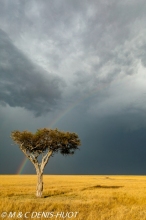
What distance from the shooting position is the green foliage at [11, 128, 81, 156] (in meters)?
36.1

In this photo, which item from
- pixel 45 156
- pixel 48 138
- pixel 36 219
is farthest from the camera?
pixel 48 138

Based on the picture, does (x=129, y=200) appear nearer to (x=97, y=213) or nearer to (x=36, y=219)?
(x=97, y=213)

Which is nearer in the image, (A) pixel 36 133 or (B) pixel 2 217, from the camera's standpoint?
(B) pixel 2 217

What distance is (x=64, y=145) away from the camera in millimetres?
38000

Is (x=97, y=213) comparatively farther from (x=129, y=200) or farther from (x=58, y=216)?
(x=129, y=200)

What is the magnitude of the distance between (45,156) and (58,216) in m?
18.5

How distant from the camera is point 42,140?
36.6 meters

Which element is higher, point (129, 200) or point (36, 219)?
point (129, 200)

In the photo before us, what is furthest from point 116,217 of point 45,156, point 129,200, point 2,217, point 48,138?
point 48,138

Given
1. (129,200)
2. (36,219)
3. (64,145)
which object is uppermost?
(64,145)

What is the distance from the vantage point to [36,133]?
1463 inches

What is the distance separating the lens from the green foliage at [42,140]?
36125 millimetres

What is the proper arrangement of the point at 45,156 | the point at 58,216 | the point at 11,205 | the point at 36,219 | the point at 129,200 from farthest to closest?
the point at 45,156 → the point at 129,200 → the point at 11,205 → the point at 58,216 → the point at 36,219

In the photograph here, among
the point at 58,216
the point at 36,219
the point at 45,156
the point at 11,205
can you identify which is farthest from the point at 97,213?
the point at 45,156
